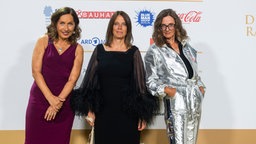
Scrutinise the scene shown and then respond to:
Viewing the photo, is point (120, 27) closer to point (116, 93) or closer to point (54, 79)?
point (116, 93)

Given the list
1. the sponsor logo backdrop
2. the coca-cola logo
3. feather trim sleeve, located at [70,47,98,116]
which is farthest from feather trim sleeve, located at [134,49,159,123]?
the coca-cola logo

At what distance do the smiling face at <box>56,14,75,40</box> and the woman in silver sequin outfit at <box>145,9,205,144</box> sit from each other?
0.63m

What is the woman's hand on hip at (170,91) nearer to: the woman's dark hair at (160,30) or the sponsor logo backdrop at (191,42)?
the woman's dark hair at (160,30)

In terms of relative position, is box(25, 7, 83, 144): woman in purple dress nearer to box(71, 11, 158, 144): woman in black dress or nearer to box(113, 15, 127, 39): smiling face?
box(71, 11, 158, 144): woman in black dress

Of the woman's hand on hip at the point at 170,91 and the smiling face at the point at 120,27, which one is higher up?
the smiling face at the point at 120,27

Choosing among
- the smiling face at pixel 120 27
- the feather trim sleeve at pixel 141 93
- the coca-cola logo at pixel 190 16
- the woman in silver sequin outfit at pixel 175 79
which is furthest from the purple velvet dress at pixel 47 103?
the coca-cola logo at pixel 190 16

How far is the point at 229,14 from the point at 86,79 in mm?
1656

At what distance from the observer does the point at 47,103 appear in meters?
2.75

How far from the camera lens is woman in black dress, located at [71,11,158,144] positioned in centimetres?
280

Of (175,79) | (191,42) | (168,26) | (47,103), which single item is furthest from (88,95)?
(191,42)

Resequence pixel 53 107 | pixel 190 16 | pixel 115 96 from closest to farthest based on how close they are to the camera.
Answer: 1. pixel 53 107
2. pixel 115 96
3. pixel 190 16

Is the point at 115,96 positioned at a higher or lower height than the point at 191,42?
lower

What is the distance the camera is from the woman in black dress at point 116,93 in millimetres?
2797

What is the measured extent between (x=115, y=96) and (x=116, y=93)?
Result: 0.02m
